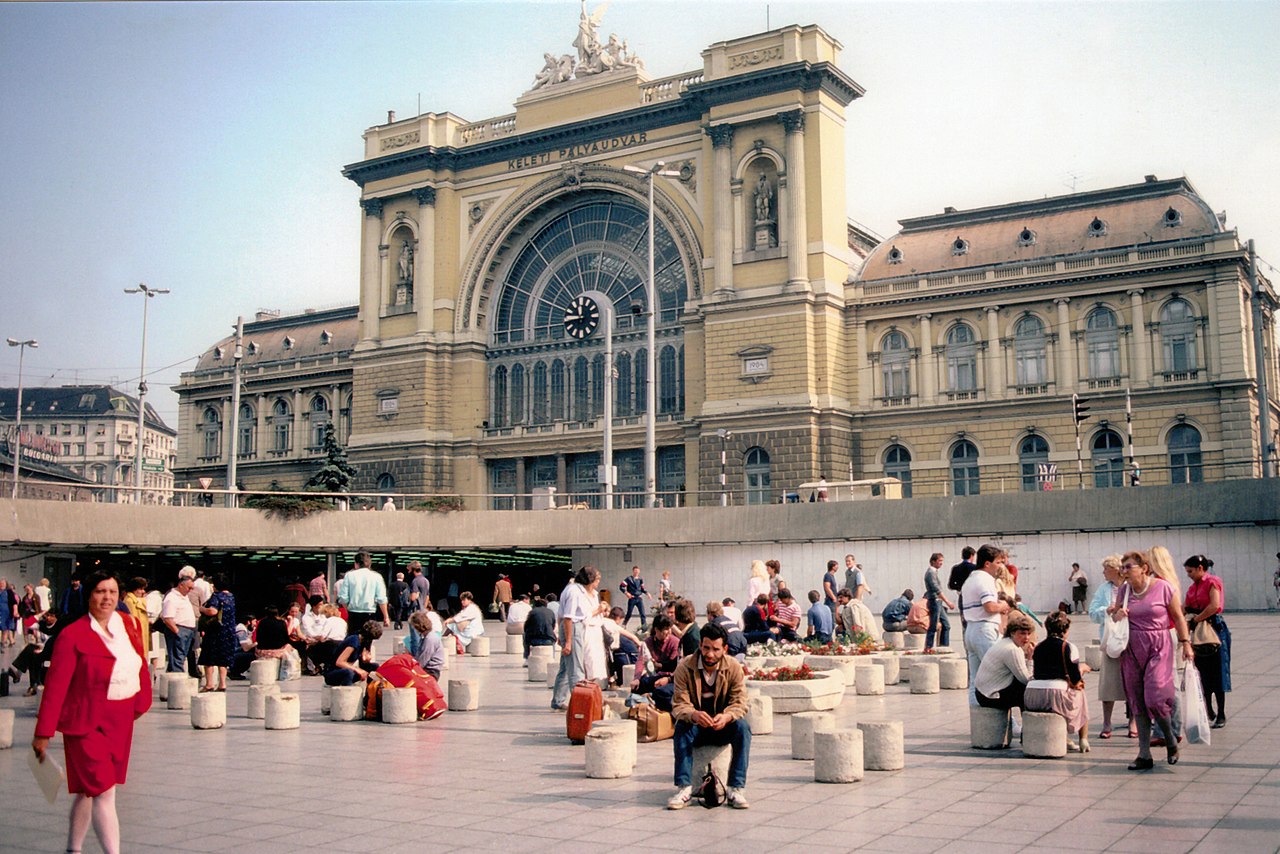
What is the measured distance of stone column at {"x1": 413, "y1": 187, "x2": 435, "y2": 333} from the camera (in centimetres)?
6650

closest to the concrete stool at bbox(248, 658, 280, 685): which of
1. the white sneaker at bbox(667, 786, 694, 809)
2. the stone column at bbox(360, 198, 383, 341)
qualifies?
the white sneaker at bbox(667, 786, 694, 809)

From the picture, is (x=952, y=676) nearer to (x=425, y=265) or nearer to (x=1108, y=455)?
(x=1108, y=455)

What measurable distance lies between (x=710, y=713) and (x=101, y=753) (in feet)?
16.0

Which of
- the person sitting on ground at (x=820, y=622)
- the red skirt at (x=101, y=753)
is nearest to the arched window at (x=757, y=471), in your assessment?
the person sitting on ground at (x=820, y=622)

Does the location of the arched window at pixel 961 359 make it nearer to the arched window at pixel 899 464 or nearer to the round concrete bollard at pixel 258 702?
the arched window at pixel 899 464

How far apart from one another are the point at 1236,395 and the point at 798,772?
43.2 m

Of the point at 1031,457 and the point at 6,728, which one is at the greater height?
the point at 1031,457

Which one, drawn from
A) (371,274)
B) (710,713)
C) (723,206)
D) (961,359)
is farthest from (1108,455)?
(710,713)

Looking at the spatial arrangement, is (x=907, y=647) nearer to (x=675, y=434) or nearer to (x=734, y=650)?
(x=734, y=650)

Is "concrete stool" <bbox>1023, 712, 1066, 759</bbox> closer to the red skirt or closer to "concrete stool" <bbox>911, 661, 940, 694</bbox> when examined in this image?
"concrete stool" <bbox>911, 661, 940, 694</bbox>

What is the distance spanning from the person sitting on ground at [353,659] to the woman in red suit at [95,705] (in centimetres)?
870

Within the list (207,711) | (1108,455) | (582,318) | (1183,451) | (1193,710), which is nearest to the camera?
(1193,710)

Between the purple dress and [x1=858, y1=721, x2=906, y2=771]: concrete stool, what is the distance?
2.25 m

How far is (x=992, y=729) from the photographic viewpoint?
1387 cm
